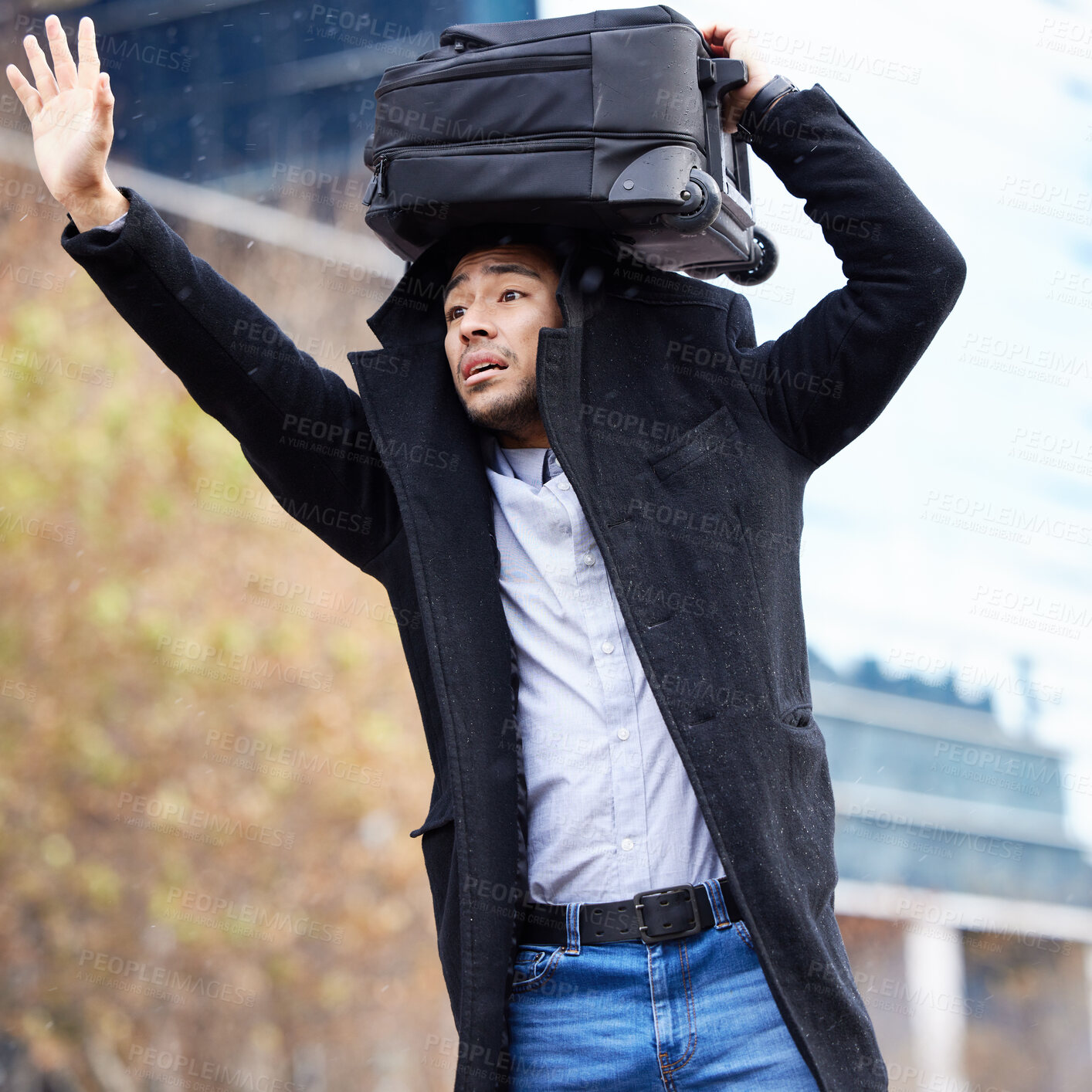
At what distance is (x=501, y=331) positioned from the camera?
206cm

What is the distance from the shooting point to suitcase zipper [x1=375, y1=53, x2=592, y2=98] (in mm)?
1859

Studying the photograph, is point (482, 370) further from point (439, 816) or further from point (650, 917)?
point (650, 917)

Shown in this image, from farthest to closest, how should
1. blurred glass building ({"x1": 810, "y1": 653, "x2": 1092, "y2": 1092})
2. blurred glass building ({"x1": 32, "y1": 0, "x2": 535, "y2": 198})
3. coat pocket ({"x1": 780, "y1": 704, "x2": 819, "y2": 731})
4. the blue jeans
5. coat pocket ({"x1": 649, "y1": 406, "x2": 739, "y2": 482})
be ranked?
blurred glass building ({"x1": 32, "y1": 0, "x2": 535, "y2": 198}), blurred glass building ({"x1": 810, "y1": 653, "x2": 1092, "y2": 1092}), coat pocket ({"x1": 649, "y1": 406, "x2": 739, "y2": 482}), coat pocket ({"x1": 780, "y1": 704, "x2": 819, "y2": 731}), the blue jeans

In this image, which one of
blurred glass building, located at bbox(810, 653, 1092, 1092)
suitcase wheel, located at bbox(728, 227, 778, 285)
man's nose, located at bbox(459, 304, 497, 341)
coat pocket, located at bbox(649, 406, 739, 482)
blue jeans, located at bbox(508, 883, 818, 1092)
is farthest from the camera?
blurred glass building, located at bbox(810, 653, 1092, 1092)

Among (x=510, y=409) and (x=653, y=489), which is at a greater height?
(x=510, y=409)

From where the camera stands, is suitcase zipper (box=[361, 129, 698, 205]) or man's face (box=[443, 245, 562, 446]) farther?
man's face (box=[443, 245, 562, 446])

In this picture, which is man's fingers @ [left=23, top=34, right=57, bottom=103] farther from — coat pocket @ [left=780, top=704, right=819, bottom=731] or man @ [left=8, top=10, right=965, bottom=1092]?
coat pocket @ [left=780, top=704, right=819, bottom=731]

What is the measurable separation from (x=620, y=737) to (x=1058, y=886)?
18.5 ft

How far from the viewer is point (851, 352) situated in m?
1.89

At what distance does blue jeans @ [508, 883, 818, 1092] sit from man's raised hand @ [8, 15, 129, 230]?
135 centimetres

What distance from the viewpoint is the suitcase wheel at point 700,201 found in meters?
1.84

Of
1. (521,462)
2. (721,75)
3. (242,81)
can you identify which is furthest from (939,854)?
(242,81)

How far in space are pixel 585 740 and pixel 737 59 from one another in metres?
1.18

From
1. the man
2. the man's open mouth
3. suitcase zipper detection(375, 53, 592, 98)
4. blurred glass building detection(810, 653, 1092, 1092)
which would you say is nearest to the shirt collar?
the man
